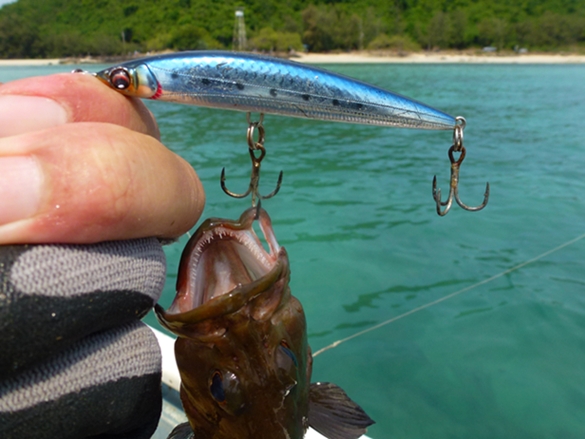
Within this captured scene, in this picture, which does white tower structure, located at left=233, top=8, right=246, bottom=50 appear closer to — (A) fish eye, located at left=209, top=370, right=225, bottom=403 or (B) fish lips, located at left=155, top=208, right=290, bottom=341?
(B) fish lips, located at left=155, top=208, right=290, bottom=341

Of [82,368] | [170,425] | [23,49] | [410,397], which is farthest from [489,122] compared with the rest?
[23,49]

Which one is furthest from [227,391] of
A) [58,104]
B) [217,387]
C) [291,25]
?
[291,25]

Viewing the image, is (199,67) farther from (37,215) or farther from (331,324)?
(331,324)

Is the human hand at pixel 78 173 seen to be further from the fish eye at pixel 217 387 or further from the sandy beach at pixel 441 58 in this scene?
the sandy beach at pixel 441 58

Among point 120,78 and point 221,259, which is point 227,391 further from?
point 120,78

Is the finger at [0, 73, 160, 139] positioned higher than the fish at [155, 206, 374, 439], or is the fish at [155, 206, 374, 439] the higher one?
the finger at [0, 73, 160, 139]

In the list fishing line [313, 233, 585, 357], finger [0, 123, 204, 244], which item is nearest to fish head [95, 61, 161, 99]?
finger [0, 123, 204, 244]

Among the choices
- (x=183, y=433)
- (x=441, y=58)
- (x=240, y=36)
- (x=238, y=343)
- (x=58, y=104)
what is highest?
(x=240, y=36)
